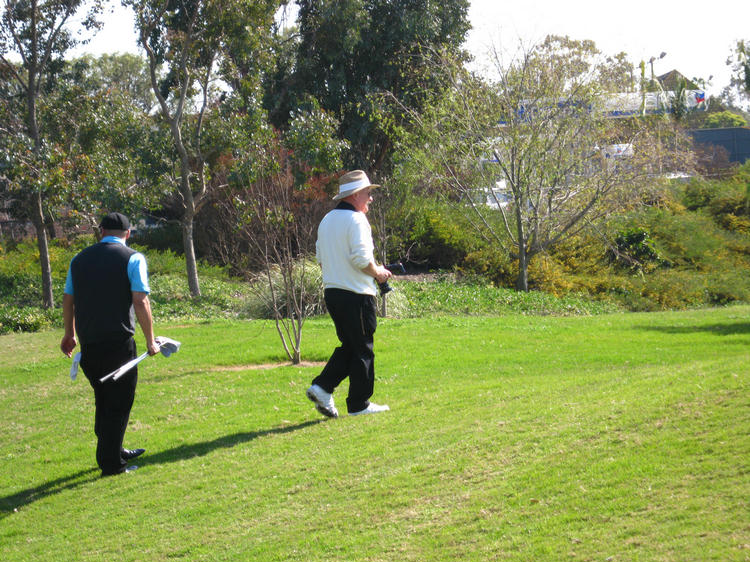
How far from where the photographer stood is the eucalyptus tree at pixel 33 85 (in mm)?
18531

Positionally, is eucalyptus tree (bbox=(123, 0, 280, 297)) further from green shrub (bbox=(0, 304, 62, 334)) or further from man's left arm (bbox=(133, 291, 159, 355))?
man's left arm (bbox=(133, 291, 159, 355))

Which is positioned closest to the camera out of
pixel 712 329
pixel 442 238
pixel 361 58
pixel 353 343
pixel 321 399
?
pixel 353 343

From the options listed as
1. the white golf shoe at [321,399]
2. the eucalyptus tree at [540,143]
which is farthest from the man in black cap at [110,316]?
the eucalyptus tree at [540,143]

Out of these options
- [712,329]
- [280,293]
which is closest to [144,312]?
[712,329]

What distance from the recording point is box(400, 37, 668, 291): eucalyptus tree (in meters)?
21.0

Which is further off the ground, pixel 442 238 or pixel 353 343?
pixel 442 238

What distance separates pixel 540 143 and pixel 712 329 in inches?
343

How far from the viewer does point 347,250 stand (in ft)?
22.1

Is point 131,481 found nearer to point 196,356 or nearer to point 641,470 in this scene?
point 641,470

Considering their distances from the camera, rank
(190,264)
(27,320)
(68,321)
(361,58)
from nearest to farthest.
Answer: (68,321) < (27,320) < (190,264) < (361,58)

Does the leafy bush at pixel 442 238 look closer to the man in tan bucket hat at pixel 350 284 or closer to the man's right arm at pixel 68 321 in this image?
the man in tan bucket hat at pixel 350 284

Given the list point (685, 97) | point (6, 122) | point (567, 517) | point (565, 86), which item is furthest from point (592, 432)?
point (685, 97)

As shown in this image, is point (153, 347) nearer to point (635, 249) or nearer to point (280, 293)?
point (280, 293)

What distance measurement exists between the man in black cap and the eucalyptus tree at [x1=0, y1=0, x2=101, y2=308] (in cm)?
1319
